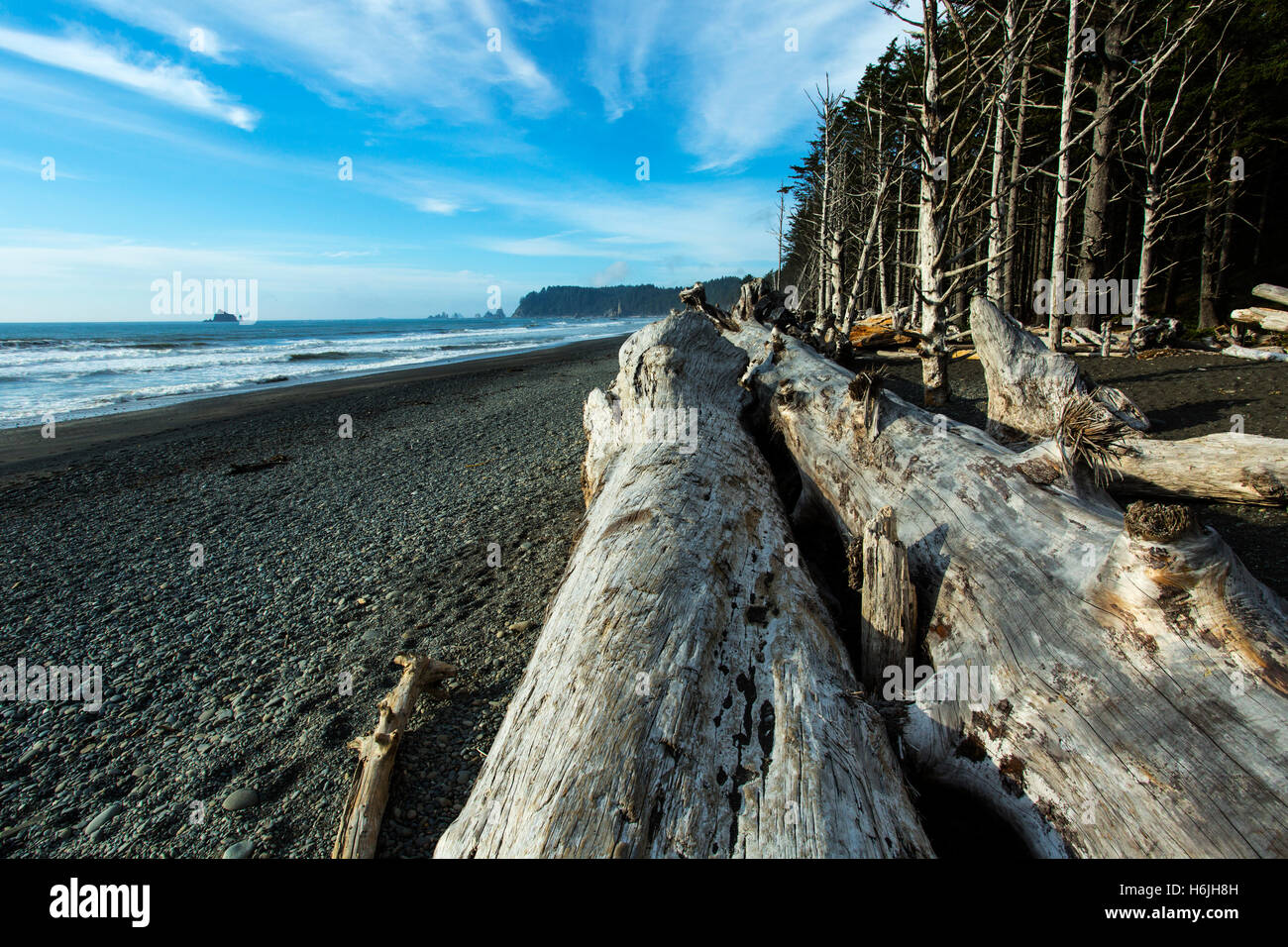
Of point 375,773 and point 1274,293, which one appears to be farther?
point 1274,293

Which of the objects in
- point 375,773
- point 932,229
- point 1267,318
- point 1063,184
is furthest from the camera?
point 1267,318

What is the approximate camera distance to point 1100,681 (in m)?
2.33

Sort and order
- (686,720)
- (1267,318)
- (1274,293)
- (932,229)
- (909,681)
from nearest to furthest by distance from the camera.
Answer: (686,720)
(909,681)
(932,229)
(1267,318)
(1274,293)

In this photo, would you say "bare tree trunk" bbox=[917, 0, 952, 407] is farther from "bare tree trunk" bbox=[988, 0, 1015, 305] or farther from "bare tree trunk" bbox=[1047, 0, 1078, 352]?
"bare tree trunk" bbox=[1047, 0, 1078, 352]

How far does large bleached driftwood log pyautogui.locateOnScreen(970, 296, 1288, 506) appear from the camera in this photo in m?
5.02

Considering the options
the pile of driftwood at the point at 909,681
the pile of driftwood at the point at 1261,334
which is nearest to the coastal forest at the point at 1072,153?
the pile of driftwood at the point at 1261,334

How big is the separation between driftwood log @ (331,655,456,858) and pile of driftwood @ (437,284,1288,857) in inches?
23.8

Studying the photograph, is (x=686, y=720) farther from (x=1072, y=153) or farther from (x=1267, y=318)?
(x=1072, y=153)

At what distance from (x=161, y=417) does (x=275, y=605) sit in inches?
543

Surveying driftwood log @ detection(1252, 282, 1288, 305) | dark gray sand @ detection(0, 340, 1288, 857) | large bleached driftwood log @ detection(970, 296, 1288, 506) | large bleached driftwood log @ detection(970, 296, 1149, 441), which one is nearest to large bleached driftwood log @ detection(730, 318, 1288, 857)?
large bleached driftwood log @ detection(970, 296, 1288, 506)

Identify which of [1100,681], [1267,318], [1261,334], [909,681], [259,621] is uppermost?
[1267,318]

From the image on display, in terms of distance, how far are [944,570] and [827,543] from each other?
66.1 inches

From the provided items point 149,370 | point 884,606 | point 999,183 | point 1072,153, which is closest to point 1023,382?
point 884,606
